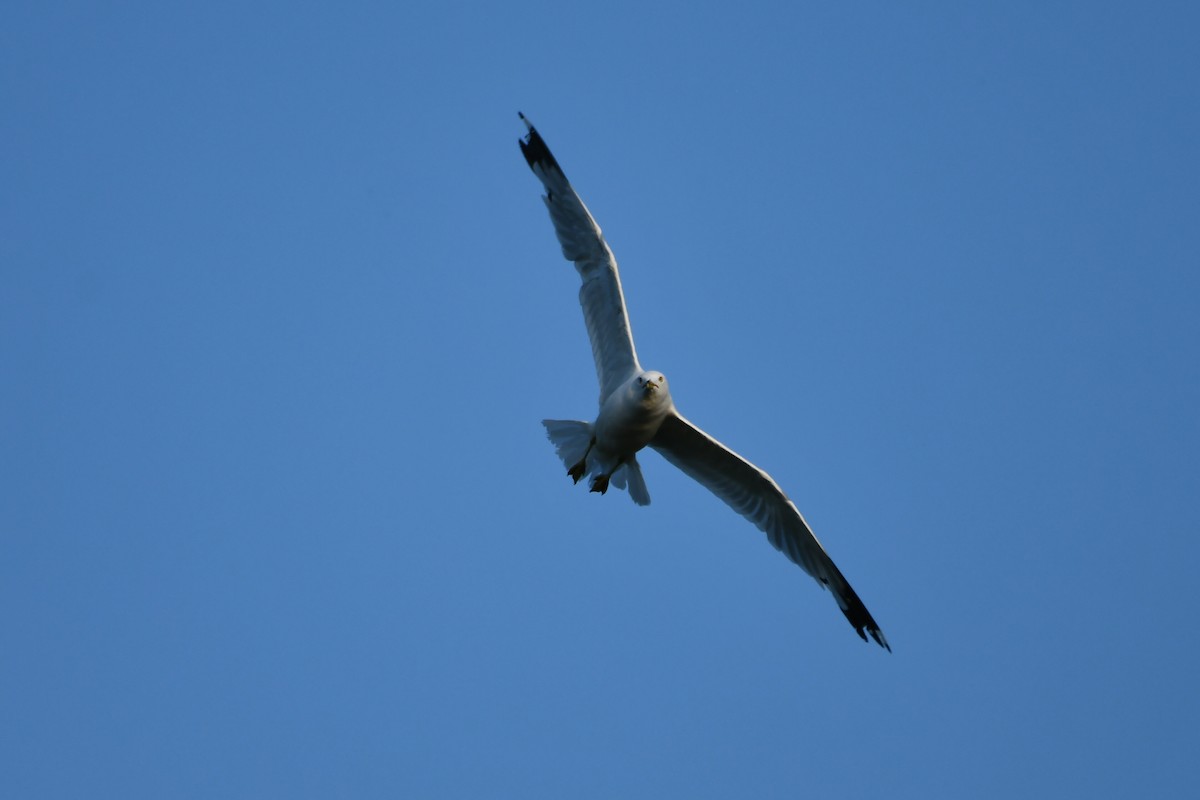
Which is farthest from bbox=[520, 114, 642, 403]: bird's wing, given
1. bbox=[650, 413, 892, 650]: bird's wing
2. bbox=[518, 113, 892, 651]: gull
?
bbox=[650, 413, 892, 650]: bird's wing

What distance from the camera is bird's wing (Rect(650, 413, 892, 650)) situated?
15.4 metres

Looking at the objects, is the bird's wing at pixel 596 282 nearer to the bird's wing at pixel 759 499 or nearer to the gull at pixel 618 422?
the gull at pixel 618 422

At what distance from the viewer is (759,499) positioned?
51.9 ft

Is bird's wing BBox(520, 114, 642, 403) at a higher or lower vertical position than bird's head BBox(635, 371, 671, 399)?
higher

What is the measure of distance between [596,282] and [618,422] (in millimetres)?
1346

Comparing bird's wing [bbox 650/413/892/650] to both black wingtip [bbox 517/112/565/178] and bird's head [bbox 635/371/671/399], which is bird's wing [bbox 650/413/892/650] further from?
black wingtip [bbox 517/112/565/178]

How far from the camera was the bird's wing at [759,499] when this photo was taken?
15367 mm

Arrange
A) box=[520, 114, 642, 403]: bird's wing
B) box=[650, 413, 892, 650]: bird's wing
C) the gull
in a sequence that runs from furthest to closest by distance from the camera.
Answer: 1. box=[650, 413, 892, 650]: bird's wing
2. box=[520, 114, 642, 403]: bird's wing
3. the gull

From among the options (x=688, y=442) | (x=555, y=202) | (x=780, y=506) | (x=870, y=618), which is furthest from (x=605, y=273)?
(x=870, y=618)

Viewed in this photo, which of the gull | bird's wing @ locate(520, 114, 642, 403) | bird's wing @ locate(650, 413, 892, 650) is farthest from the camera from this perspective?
bird's wing @ locate(650, 413, 892, 650)

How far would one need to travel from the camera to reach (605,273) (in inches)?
584

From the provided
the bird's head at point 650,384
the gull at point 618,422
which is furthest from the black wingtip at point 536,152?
the bird's head at point 650,384

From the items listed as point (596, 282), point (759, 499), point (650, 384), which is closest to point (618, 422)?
point (650, 384)

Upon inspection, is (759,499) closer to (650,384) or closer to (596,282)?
(650,384)
